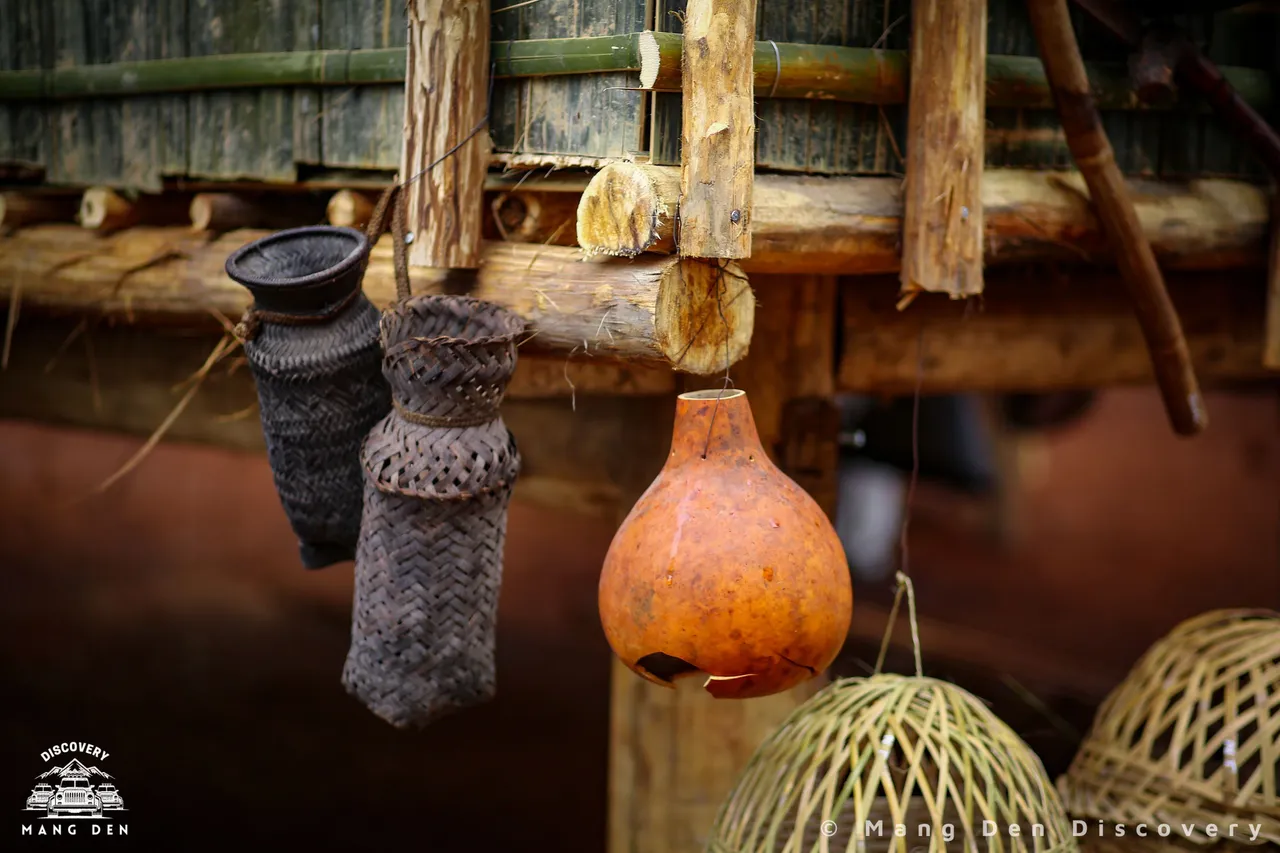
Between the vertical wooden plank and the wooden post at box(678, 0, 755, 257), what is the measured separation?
959 millimetres

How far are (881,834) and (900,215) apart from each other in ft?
4.31

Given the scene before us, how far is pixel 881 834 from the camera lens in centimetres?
273

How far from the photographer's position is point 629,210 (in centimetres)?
230

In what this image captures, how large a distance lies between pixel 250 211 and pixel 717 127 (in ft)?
5.73

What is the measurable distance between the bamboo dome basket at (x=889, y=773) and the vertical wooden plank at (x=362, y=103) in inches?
61.6

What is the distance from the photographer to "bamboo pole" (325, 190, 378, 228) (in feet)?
10.2

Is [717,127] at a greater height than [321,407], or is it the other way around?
[717,127]

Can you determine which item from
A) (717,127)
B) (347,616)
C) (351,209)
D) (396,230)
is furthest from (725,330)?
(347,616)

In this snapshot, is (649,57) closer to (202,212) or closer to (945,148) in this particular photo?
(945,148)

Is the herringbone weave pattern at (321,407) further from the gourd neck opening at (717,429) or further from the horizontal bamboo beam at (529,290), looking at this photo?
the gourd neck opening at (717,429)

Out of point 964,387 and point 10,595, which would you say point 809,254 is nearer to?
point 964,387

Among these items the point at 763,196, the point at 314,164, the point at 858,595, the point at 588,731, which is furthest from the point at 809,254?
the point at 858,595

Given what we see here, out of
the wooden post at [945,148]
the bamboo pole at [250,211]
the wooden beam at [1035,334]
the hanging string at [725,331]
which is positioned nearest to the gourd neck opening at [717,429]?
the hanging string at [725,331]

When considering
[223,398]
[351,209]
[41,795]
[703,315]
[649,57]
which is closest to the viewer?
[649,57]
